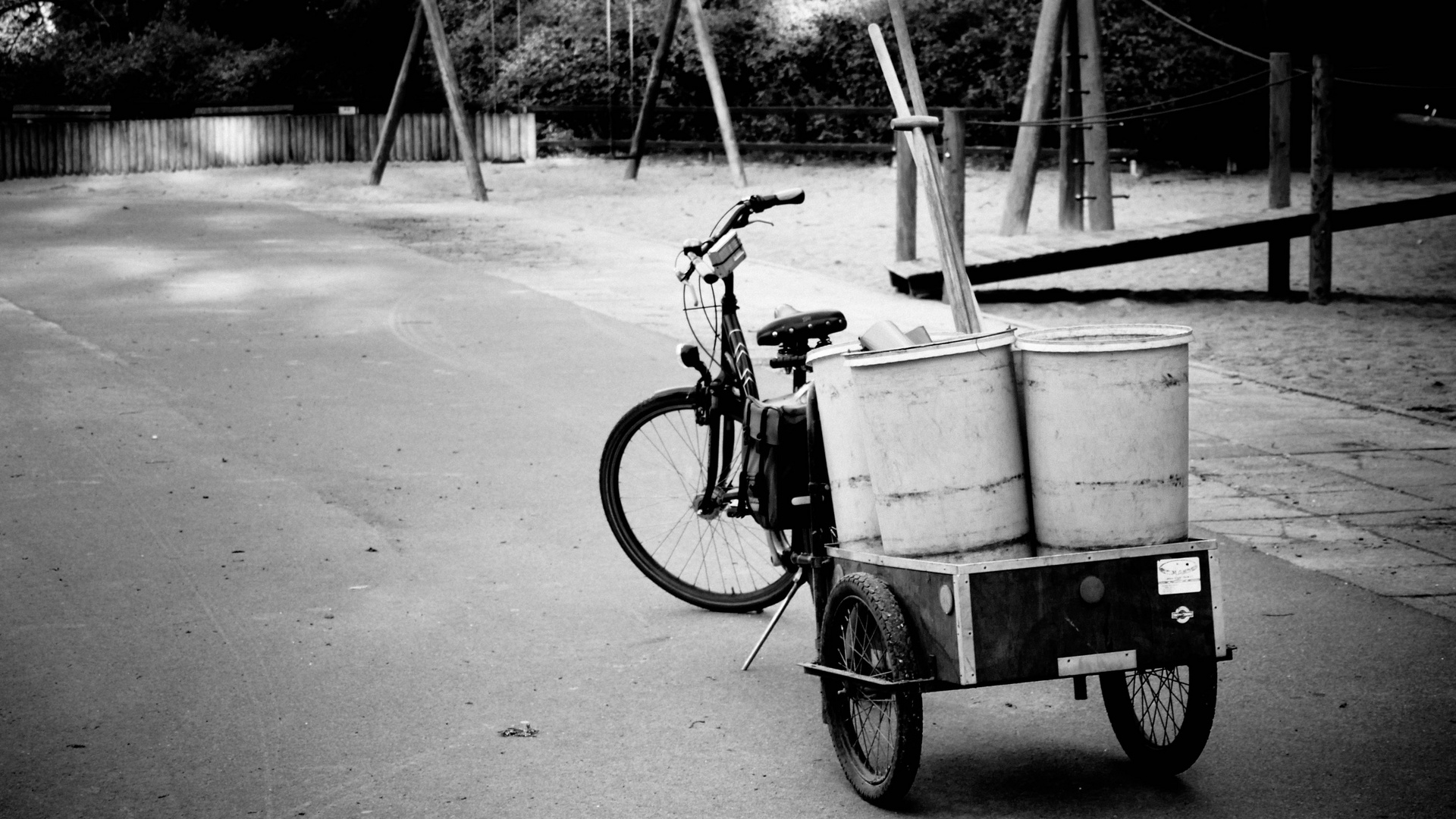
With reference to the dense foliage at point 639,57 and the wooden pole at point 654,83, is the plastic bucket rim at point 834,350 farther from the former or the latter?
the wooden pole at point 654,83

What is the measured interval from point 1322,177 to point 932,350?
10.6 metres

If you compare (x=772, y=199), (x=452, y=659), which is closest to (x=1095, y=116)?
(x=772, y=199)

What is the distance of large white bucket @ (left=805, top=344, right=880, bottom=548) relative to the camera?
4.21 meters

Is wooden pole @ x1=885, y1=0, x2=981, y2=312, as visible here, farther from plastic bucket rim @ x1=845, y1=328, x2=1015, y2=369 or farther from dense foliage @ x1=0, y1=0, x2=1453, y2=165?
dense foliage @ x1=0, y1=0, x2=1453, y2=165

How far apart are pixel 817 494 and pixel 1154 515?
105 centimetres

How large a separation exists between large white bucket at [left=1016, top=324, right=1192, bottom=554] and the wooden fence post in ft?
43.6

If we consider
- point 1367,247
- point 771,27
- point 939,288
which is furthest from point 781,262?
point 771,27

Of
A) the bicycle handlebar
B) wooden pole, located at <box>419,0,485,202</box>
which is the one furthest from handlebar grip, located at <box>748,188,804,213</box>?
wooden pole, located at <box>419,0,485,202</box>

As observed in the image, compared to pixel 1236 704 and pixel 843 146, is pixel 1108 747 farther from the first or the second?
pixel 843 146

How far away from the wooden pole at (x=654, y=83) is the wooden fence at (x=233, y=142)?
6.06m

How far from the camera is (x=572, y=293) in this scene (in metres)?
13.8

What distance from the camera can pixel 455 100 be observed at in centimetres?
2366

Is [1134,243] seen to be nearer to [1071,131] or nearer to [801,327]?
[1071,131]

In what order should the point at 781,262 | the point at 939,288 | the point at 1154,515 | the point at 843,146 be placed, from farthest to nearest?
the point at 843,146 < the point at 781,262 < the point at 939,288 < the point at 1154,515
